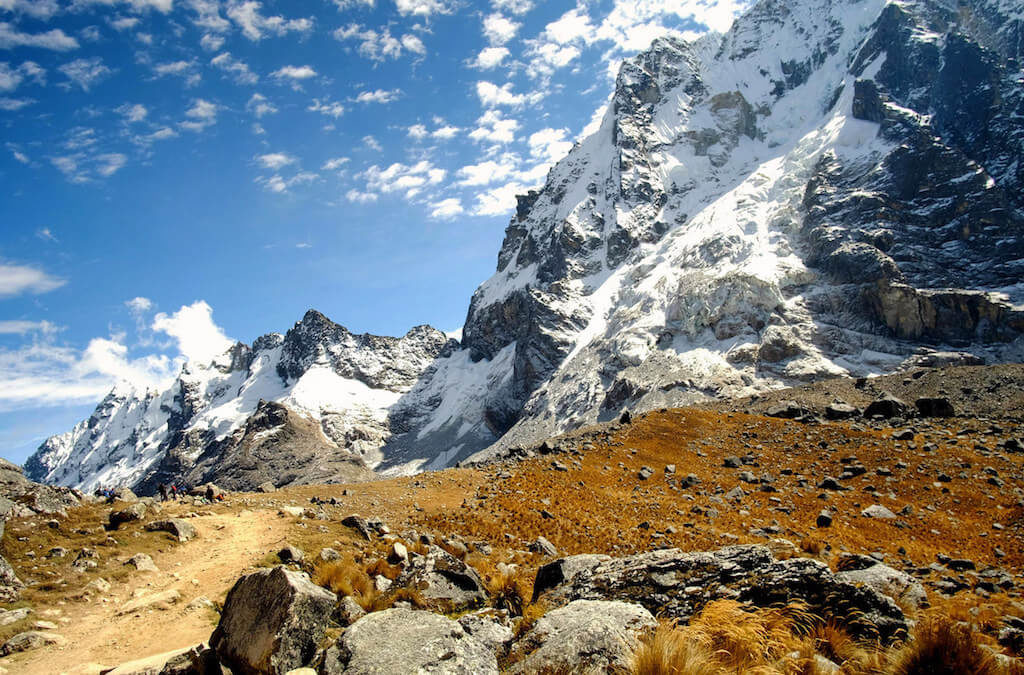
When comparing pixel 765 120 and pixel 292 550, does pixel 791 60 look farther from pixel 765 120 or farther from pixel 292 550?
pixel 292 550

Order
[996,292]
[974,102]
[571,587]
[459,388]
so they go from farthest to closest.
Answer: [459,388] < [974,102] < [996,292] < [571,587]

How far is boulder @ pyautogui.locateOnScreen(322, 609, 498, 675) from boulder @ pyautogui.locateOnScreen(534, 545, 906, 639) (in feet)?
6.54

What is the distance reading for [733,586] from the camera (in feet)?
20.0

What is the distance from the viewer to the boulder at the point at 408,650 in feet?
18.3

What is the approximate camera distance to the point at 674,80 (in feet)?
541

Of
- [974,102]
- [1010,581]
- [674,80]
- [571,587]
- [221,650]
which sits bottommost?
[1010,581]

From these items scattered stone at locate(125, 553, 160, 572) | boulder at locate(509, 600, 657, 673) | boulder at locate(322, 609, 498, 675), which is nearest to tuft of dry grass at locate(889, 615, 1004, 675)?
→ boulder at locate(509, 600, 657, 673)

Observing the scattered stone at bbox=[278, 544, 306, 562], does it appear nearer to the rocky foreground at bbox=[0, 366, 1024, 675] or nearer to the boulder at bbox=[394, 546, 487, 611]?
the rocky foreground at bbox=[0, 366, 1024, 675]

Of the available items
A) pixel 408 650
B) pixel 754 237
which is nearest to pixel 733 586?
pixel 408 650

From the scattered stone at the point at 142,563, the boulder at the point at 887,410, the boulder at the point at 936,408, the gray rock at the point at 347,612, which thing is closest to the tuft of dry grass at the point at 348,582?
the gray rock at the point at 347,612

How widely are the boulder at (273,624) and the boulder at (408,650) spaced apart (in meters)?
1.12

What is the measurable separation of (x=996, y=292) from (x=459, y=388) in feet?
470

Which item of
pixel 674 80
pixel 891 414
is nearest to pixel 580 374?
pixel 891 414

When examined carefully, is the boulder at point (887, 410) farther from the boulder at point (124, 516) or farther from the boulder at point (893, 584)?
the boulder at point (124, 516)
